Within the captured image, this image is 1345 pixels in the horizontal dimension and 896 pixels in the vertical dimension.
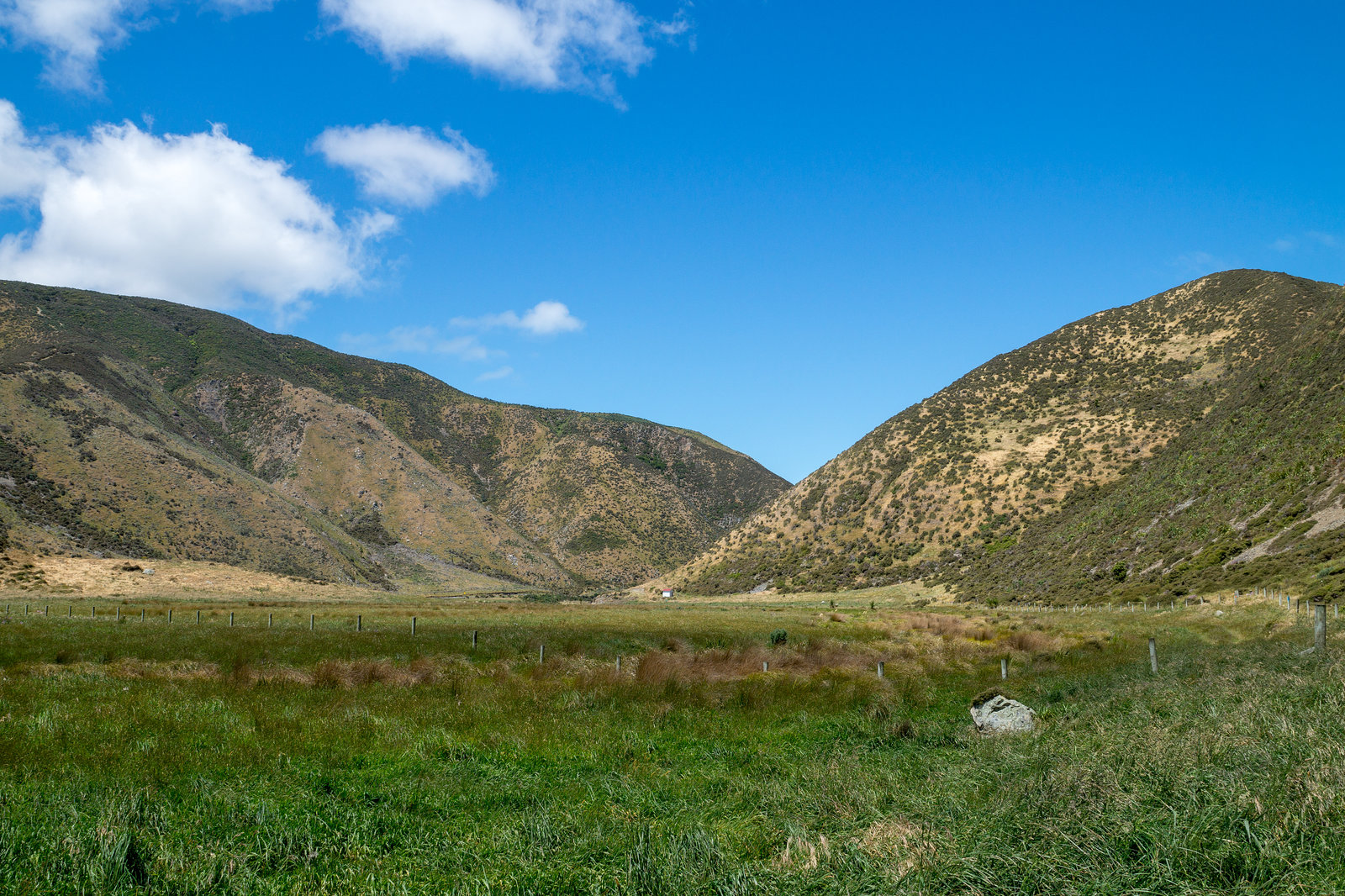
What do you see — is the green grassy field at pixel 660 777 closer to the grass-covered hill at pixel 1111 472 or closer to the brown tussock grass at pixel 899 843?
the brown tussock grass at pixel 899 843

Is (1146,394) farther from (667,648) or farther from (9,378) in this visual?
(9,378)

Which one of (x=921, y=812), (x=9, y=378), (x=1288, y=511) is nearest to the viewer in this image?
(x=921, y=812)

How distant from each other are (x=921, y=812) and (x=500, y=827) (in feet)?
14.2

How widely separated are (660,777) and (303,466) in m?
135

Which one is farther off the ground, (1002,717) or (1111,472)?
(1111,472)

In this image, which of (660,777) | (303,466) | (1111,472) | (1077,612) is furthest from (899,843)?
(303,466)

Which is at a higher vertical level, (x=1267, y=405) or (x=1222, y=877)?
(x=1267, y=405)

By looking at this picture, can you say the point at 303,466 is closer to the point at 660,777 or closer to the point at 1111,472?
the point at 1111,472

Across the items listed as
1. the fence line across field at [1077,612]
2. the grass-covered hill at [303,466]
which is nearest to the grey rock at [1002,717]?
the fence line across field at [1077,612]

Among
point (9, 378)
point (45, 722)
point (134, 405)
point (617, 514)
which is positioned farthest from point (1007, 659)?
point (617, 514)

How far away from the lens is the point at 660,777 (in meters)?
10.8

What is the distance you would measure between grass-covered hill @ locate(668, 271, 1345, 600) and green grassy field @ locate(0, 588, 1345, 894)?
3028 centimetres

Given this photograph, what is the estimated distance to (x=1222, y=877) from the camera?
4852 millimetres

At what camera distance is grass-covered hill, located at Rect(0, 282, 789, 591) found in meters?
83.9
